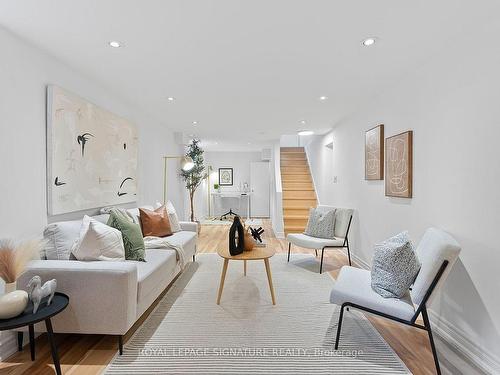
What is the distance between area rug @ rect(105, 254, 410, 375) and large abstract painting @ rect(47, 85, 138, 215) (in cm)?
129

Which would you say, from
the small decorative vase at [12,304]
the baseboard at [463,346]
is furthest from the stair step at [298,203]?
the small decorative vase at [12,304]

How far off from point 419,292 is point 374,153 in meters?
2.04

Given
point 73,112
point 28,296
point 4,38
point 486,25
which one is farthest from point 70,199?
point 486,25

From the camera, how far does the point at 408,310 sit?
6.27 ft

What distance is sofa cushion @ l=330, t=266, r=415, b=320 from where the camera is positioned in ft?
6.33

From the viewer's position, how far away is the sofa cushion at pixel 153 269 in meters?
2.28

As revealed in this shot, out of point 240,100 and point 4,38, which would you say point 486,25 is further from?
point 4,38

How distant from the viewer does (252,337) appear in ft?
7.40

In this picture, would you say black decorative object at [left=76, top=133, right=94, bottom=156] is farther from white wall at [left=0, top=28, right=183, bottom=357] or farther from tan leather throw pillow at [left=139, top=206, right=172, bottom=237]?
tan leather throw pillow at [left=139, top=206, right=172, bottom=237]

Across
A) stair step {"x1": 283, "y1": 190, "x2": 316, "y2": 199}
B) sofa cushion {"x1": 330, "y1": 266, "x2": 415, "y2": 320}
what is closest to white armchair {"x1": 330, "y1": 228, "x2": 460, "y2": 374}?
sofa cushion {"x1": 330, "y1": 266, "x2": 415, "y2": 320}

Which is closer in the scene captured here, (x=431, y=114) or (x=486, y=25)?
(x=486, y=25)

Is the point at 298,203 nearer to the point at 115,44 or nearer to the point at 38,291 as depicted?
the point at 115,44

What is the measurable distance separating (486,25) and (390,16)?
2.16 ft

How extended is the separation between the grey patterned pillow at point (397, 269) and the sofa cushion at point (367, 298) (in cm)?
6
